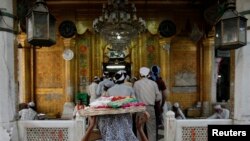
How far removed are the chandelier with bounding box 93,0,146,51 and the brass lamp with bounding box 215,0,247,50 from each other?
10.5 ft

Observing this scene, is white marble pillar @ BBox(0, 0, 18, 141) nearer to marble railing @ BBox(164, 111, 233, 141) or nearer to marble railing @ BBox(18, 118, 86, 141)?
marble railing @ BBox(18, 118, 86, 141)

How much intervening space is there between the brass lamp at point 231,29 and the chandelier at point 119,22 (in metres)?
3.19

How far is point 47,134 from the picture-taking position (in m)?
5.66

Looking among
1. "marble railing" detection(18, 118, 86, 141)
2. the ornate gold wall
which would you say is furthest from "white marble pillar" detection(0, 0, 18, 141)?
the ornate gold wall

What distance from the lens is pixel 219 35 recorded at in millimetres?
4961


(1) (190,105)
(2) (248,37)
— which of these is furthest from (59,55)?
(2) (248,37)

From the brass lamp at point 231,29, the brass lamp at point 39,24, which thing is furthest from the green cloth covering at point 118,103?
the brass lamp at point 231,29

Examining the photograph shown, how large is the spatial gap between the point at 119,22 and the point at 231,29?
340 centimetres

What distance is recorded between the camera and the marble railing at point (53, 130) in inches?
222

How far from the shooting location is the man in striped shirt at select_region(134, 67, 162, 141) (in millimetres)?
6062

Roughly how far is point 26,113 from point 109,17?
10.8 ft

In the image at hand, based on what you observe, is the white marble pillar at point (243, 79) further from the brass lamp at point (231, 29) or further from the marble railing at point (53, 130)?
the marble railing at point (53, 130)

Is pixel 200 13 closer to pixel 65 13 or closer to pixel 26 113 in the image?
pixel 65 13

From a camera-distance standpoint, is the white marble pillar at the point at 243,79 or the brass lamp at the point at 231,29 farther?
the white marble pillar at the point at 243,79
